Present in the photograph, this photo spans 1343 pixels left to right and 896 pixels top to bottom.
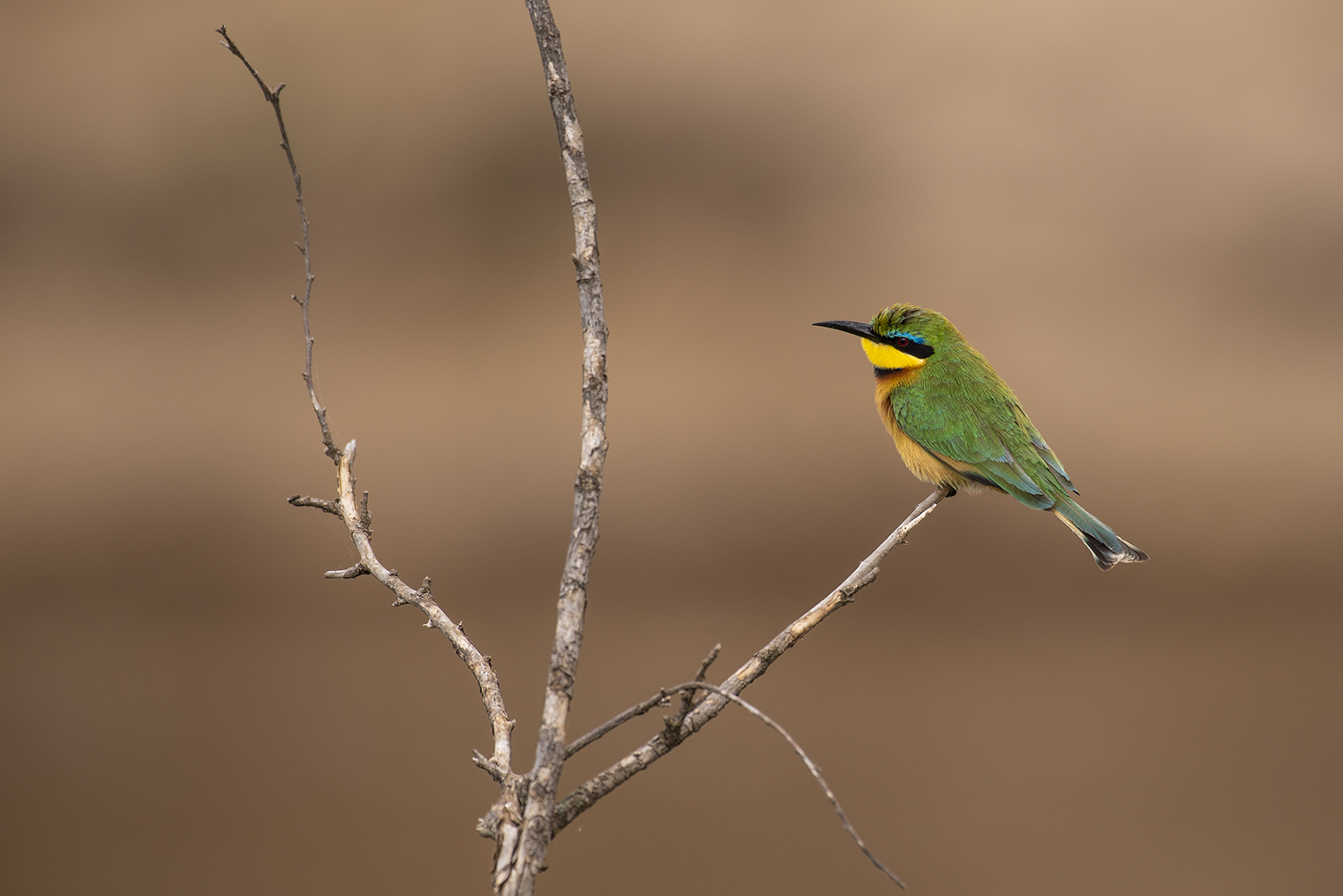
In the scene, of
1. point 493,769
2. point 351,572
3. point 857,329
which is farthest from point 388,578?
point 857,329

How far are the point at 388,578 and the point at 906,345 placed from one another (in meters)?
0.78

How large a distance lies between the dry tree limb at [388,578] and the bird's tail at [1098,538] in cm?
72

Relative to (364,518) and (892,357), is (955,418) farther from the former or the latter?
(364,518)

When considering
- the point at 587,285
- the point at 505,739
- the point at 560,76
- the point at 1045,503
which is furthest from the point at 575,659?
the point at 1045,503

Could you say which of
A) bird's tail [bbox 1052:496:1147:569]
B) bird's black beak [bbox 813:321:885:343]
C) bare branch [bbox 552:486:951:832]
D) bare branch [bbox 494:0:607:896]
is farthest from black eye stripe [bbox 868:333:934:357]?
bare branch [bbox 494:0:607:896]

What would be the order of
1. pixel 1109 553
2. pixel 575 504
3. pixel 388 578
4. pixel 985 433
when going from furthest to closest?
pixel 985 433, pixel 1109 553, pixel 388 578, pixel 575 504

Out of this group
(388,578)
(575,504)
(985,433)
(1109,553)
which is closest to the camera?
(575,504)

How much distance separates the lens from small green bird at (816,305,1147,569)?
3.93ft

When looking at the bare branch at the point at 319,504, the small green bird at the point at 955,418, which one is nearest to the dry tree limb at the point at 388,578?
the bare branch at the point at 319,504

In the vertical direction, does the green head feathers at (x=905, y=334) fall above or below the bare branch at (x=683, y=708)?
above

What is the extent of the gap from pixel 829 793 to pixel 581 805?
0.52ft

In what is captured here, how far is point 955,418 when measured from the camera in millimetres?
1230

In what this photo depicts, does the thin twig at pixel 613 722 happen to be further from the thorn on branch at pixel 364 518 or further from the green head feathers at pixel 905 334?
the green head feathers at pixel 905 334

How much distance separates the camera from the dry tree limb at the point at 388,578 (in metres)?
0.62
